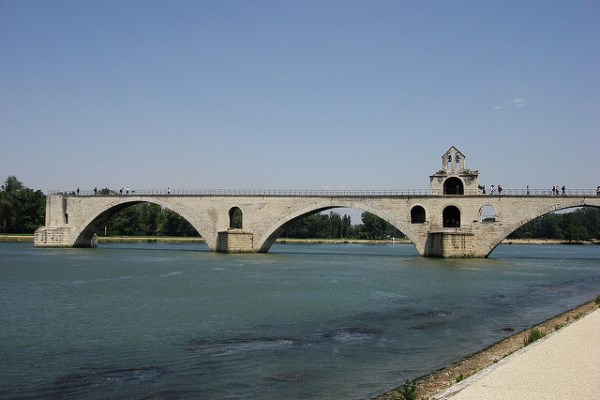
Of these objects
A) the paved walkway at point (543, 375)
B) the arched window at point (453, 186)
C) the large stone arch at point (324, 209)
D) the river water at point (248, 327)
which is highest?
the arched window at point (453, 186)

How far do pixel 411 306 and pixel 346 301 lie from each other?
8.53ft

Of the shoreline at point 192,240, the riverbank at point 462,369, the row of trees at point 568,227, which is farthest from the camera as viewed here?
the row of trees at point 568,227

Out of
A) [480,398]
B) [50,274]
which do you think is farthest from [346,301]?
[50,274]

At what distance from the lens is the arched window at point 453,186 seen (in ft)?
156

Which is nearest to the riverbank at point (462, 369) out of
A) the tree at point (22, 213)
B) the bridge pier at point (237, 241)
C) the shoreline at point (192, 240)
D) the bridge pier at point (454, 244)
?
the bridge pier at point (454, 244)

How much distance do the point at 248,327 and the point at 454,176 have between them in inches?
1321

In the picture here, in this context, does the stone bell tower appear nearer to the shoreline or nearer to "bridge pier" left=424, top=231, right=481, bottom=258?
"bridge pier" left=424, top=231, right=481, bottom=258

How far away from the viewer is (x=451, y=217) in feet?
156

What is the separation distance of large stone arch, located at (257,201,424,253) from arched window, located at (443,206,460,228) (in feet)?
10.3

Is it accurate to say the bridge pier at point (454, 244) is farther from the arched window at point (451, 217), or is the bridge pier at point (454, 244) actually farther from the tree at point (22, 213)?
the tree at point (22, 213)

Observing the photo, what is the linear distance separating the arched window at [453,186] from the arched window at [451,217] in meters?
1.49

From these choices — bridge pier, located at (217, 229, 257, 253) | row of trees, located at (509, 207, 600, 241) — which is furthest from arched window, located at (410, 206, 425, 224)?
row of trees, located at (509, 207, 600, 241)

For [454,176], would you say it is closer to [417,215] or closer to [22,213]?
[417,215]

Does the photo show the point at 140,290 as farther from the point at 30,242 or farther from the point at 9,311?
the point at 30,242
